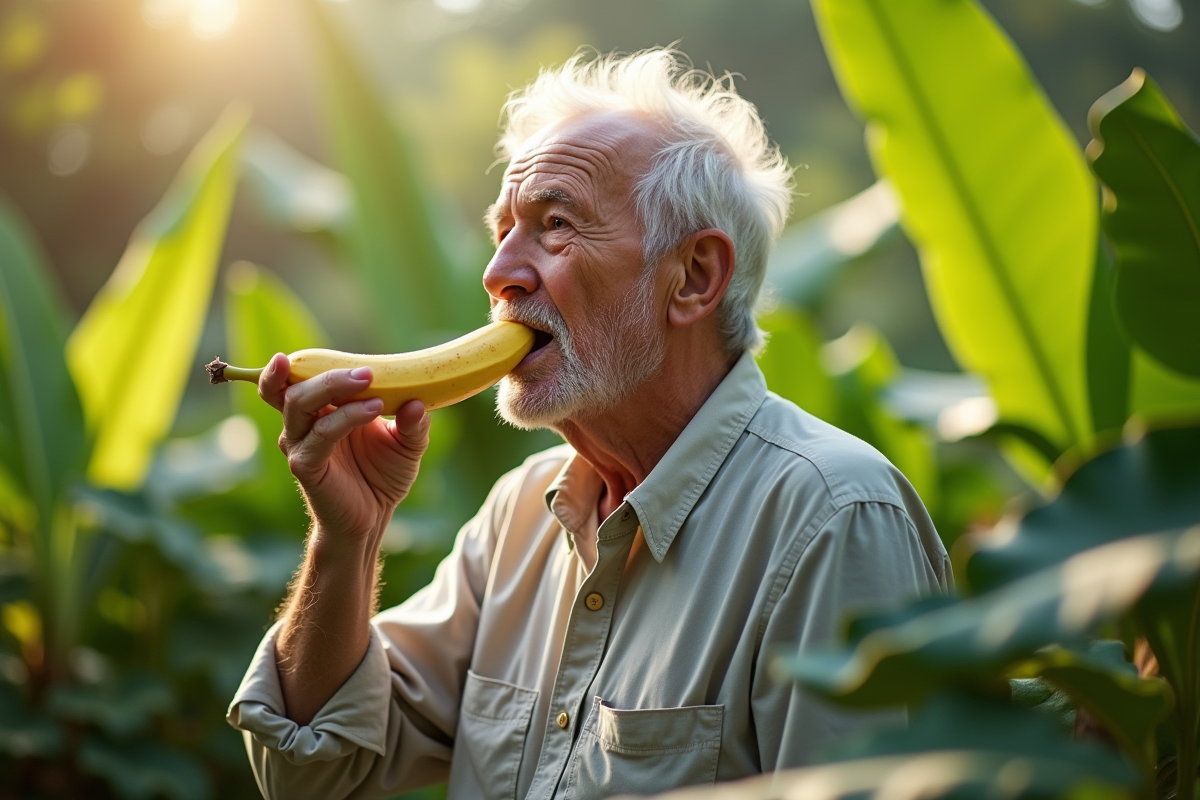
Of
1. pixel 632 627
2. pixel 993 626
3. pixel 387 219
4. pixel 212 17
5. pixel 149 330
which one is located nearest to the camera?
pixel 993 626

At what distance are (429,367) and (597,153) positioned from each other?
492 millimetres

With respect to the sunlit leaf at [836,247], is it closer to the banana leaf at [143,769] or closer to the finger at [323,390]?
the finger at [323,390]

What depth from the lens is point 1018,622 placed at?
698 millimetres

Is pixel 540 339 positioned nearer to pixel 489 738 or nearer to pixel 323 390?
pixel 323 390

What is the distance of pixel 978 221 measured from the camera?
278 centimetres

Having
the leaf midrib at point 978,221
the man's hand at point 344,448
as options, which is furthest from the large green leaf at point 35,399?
the leaf midrib at point 978,221

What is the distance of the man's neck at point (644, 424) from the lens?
1812 mm

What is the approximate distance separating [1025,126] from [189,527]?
9.32 ft

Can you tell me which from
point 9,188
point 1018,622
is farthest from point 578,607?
point 9,188

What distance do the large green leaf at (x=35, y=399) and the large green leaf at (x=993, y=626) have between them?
11.3 feet

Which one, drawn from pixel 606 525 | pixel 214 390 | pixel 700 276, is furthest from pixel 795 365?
pixel 214 390

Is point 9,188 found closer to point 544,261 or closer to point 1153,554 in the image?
point 544,261

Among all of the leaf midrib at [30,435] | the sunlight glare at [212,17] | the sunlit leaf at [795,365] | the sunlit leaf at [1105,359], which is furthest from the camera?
the sunlight glare at [212,17]

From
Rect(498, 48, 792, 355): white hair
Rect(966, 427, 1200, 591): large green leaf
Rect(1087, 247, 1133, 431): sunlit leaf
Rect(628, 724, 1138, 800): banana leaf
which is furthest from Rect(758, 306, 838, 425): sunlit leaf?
Rect(628, 724, 1138, 800): banana leaf
